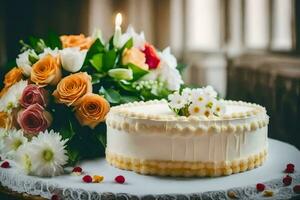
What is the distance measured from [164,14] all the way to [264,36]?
1524 millimetres

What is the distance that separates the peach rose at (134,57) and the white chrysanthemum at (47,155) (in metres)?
0.50

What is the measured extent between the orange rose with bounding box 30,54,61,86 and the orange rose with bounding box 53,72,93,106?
3 centimetres

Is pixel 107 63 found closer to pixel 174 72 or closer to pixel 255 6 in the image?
pixel 174 72

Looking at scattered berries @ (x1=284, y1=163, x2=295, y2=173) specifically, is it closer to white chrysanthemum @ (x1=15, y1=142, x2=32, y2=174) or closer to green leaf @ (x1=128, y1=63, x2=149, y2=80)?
green leaf @ (x1=128, y1=63, x2=149, y2=80)

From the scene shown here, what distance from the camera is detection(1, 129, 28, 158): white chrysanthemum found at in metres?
1.94

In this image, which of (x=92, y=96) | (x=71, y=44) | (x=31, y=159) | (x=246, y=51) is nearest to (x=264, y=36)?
(x=246, y=51)

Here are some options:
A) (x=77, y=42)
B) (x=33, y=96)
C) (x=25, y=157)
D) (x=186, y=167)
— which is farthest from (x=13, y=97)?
(x=186, y=167)

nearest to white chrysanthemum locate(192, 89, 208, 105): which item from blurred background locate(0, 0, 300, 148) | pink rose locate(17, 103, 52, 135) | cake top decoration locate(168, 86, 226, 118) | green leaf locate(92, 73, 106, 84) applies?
cake top decoration locate(168, 86, 226, 118)

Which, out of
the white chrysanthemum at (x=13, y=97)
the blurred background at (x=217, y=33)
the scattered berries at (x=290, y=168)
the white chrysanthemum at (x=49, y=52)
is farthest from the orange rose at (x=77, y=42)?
the blurred background at (x=217, y=33)

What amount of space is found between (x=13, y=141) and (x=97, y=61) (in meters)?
0.42

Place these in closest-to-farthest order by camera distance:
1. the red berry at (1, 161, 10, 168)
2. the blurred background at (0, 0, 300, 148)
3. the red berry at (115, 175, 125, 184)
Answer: the red berry at (115, 175, 125, 184) → the red berry at (1, 161, 10, 168) → the blurred background at (0, 0, 300, 148)

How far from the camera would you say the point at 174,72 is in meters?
2.33

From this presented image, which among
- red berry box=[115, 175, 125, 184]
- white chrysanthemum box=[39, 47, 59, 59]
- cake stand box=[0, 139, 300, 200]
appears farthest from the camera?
white chrysanthemum box=[39, 47, 59, 59]

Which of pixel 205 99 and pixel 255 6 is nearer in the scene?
pixel 205 99
